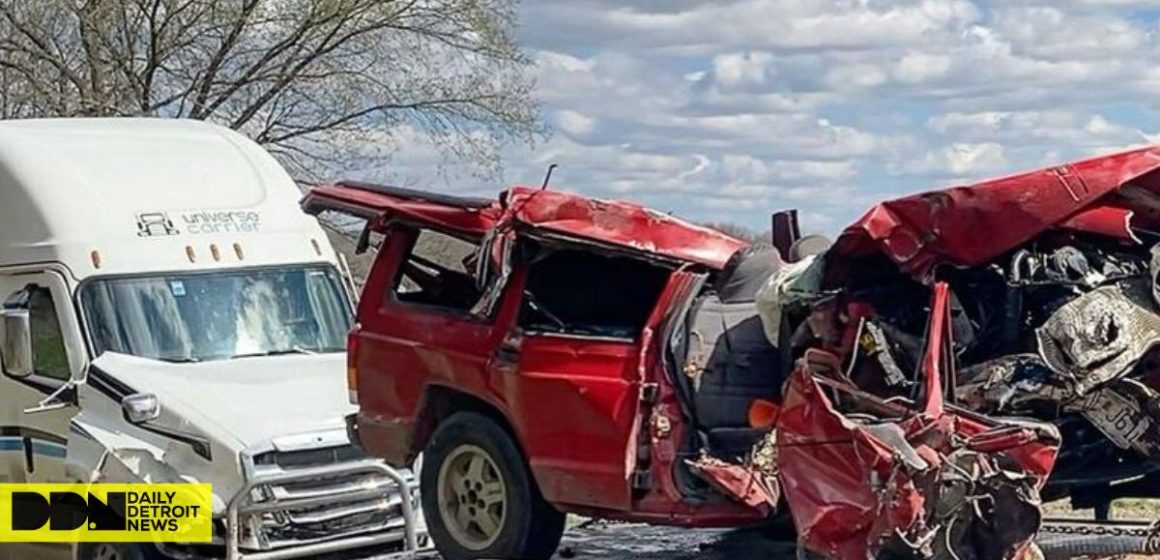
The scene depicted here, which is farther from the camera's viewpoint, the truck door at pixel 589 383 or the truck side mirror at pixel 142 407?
the truck side mirror at pixel 142 407

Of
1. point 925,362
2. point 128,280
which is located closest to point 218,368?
point 128,280

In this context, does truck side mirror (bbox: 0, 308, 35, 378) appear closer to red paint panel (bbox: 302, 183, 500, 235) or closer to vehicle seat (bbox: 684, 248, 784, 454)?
red paint panel (bbox: 302, 183, 500, 235)

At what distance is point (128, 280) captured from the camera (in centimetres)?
1069

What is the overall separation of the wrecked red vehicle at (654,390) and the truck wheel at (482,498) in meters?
0.01

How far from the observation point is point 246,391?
10.0 metres

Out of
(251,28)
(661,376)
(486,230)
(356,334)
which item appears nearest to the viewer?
(661,376)

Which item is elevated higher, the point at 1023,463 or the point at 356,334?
the point at 356,334

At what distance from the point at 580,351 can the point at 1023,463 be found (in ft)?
6.90

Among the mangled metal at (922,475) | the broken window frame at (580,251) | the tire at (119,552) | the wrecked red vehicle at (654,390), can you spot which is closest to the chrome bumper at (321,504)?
the tire at (119,552)

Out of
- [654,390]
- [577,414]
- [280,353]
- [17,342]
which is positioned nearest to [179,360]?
[280,353]

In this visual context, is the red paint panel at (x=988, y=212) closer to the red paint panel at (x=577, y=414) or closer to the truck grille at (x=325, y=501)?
the red paint panel at (x=577, y=414)

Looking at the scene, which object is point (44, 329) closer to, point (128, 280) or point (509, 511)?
point (128, 280)

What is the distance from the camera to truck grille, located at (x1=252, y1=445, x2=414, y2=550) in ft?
31.1

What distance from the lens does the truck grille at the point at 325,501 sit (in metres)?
9.47
